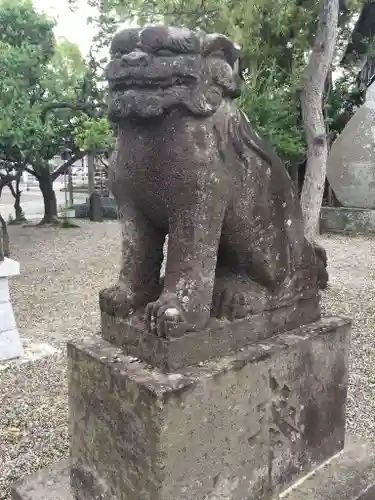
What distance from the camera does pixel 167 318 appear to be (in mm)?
1619

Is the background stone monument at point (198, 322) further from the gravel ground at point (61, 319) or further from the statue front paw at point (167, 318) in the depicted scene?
the gravel ground at point (61, 319)

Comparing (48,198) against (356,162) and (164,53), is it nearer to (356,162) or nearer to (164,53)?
(356,162)

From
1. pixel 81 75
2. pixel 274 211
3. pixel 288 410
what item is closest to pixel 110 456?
pixel 288 410

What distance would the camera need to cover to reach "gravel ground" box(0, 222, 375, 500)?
2808 mm

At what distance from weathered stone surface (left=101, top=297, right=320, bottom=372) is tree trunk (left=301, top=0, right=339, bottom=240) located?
2.99m

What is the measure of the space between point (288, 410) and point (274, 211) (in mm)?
723

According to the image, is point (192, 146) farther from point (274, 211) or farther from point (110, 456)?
point (110, 456)

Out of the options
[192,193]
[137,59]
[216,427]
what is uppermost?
[137,59]

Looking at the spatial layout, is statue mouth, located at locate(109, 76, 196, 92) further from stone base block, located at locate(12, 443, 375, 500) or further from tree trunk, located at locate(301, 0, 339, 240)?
tree trunk, located at locate(301, 0, 339, 240)

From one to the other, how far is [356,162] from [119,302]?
362 inches

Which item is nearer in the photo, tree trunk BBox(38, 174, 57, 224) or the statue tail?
the statue tail

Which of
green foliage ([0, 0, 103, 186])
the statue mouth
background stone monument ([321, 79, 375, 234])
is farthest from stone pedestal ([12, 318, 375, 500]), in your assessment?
background stone monument ([321, 79, 375, 234])

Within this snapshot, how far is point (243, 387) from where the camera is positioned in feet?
5.82

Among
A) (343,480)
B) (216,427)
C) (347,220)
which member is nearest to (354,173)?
(347,220)
